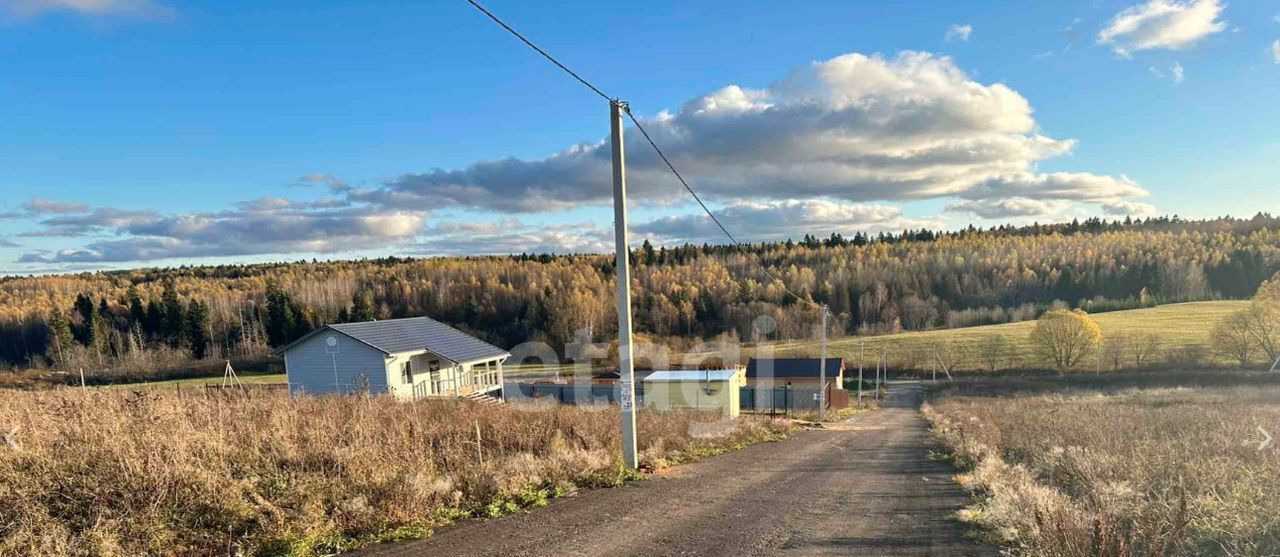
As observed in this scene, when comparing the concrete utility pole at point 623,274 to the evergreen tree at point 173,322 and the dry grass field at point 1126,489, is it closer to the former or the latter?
the dry grass field at point 1126,489

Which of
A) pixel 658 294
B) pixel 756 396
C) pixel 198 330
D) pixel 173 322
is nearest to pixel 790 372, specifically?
pixel 756 396

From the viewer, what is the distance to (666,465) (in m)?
9.57

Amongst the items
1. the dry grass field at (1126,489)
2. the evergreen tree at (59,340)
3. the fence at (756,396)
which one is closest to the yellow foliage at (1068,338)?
the fence at (756,396)

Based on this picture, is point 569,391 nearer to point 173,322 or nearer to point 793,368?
point 793,368

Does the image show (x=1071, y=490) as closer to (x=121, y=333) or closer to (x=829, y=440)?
(x=829, y=440)

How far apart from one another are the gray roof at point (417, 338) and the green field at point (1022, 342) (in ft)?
157

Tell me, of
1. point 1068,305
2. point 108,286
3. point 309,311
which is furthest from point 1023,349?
point 108,286

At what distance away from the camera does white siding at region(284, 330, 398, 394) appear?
27.1 meters

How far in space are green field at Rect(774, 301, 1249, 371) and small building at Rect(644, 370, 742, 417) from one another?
42440 mm

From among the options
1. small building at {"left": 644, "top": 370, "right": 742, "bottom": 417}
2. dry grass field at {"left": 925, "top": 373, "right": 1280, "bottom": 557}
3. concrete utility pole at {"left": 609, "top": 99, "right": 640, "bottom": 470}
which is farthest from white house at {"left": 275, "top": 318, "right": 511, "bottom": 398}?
dry grass field at {"left": 925, "top": 373, "right": 1280, "bottom": 557}

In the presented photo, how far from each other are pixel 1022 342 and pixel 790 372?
43.4m

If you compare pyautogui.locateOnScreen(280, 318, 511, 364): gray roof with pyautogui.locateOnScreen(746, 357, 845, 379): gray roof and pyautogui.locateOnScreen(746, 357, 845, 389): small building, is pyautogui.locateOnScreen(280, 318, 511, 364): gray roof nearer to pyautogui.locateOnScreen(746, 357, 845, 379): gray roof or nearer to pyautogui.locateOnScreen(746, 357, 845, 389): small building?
pyautogui.locateOnScreen(746, 357, 845, 389): small building

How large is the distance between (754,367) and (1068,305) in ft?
320

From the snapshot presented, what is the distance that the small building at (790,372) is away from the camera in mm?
44281
